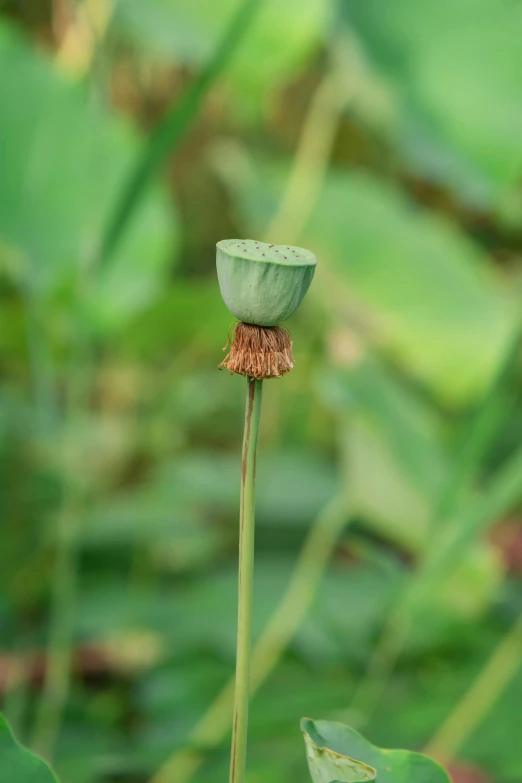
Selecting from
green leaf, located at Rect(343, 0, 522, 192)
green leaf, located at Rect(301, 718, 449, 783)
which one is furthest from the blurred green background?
green leaf, located at Rect(301, 718, 449, 783)

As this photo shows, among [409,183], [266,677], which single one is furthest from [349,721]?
[409,183]

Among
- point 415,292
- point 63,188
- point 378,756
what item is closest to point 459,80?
point 415,292

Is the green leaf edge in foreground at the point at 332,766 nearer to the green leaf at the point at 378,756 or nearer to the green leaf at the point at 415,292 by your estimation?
the green leaf at the point at 378,756

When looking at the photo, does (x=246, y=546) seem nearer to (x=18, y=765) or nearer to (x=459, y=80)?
(x=18, y=765)

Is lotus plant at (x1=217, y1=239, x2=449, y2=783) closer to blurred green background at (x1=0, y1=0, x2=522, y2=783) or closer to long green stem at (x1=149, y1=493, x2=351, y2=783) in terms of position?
blurred green background at (x1=0, y1=0, x2=522, y2=783)

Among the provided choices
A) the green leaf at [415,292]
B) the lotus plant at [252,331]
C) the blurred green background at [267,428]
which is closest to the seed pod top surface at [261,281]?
the lotus plant at [252,331]

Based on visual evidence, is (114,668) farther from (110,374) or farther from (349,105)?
(349,105)

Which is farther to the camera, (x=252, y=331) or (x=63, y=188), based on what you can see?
(x=63, y=188)
